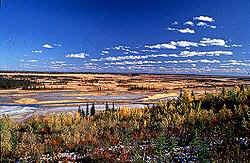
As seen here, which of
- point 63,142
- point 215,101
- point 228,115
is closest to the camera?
point 63,142

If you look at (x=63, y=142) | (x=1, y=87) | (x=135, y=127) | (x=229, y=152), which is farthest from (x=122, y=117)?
(x=1, y=87)

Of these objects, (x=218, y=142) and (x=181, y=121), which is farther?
(x=181, y=121)

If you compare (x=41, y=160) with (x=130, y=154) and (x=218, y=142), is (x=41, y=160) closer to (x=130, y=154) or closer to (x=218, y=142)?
(x=130, y=154)

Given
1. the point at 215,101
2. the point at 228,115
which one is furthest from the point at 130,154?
the point at 215,101

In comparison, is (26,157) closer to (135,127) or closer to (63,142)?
(63,142)

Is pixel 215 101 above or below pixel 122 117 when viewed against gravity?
above

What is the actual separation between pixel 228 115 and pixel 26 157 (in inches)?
342

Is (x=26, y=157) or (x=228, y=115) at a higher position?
(x=228, y=115)

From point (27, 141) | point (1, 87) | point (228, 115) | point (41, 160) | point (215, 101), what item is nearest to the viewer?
point (41, 160)

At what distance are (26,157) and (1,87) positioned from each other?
6823 centimetres

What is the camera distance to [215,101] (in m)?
16.6

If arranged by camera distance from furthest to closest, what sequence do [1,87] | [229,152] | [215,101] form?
[1,87]
[215,101]
[229,152]

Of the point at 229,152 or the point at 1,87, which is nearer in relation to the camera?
the point at 229,152

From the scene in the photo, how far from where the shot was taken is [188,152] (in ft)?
23.6
